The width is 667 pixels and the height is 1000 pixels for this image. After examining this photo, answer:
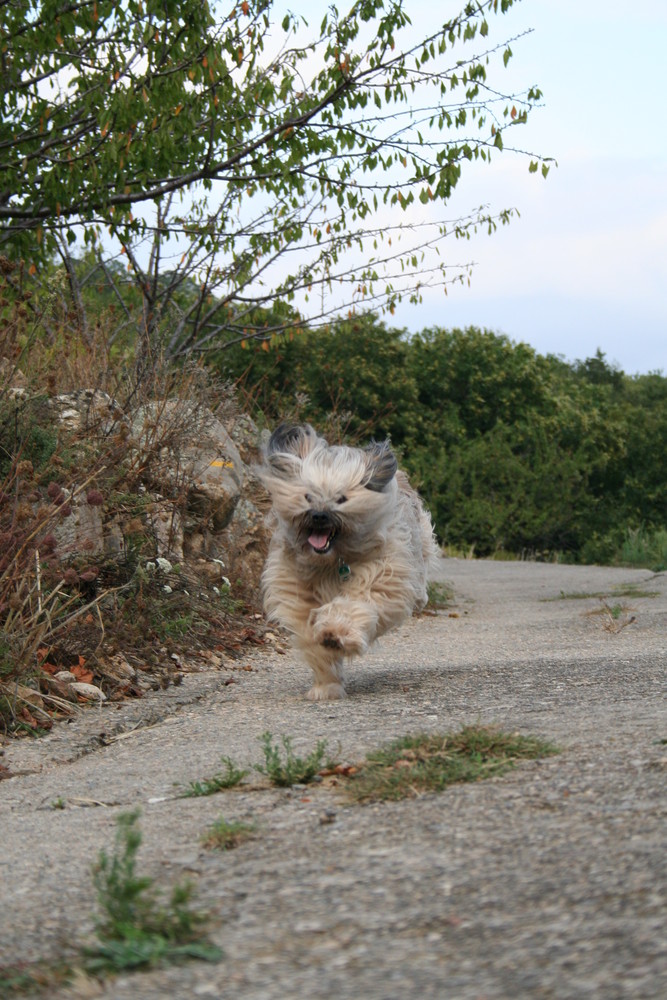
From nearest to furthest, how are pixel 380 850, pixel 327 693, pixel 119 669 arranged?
1. pixel 380 850
2. pixel 327 693
3. pixel 119 669

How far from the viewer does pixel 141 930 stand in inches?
108

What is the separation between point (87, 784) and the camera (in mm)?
4910

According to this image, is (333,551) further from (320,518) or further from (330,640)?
(330,640)

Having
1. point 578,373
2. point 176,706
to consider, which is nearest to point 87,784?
point 176,706

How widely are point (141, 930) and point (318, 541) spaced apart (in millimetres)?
4138

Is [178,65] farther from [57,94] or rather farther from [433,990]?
[433,990]

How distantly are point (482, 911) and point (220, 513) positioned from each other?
8015mm

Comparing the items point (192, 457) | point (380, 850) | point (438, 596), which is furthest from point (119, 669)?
point (438, 596)

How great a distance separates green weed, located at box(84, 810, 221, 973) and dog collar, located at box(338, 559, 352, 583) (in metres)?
4.07

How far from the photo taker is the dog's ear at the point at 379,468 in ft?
22.6

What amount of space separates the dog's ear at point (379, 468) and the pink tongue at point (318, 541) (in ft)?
1.25

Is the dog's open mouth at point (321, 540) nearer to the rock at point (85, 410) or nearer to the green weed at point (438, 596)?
the rock at point (85, 410)

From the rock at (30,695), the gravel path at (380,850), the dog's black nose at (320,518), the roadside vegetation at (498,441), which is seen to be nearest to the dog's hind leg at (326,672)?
the gravel path at (380,850)

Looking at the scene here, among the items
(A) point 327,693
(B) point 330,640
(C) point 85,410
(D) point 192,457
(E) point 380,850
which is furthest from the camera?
(D) point 192,457
